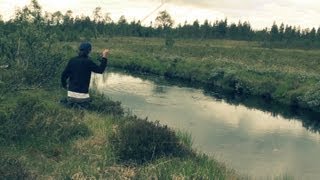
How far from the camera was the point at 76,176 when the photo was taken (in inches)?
344

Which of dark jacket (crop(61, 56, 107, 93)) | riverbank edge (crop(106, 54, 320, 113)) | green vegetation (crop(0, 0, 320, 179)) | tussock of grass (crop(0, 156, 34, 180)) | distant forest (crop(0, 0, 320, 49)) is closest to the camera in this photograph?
tussock of grass (crop(0, 156, 34, 180))

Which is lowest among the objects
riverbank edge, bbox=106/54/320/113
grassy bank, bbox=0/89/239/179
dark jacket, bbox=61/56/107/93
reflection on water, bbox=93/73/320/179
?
riverbank edge, bbox=106/54/320/113

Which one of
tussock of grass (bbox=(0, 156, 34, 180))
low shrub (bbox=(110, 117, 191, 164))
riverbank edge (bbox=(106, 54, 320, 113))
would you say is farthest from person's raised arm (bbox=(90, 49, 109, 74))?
riverbank edge (bbox=(106, 54, 320, 113))

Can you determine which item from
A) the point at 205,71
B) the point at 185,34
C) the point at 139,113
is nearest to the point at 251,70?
the point at 205,71

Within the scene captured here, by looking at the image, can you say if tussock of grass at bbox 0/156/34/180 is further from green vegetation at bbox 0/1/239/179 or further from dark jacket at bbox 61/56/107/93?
dark jacket at bbox 61/56/107/93

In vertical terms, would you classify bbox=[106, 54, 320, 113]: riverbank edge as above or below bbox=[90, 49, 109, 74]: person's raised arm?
below

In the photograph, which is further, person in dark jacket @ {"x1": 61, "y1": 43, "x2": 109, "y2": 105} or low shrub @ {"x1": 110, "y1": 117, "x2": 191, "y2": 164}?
person in dark jacket @ {"x1": 61, "y1": 43, "x2": 109, "y2": 105}

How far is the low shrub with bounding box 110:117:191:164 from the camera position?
33.8 ft

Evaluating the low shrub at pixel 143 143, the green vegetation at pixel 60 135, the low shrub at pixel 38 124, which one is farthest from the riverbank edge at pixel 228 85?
the low shrub at pixel 38 124

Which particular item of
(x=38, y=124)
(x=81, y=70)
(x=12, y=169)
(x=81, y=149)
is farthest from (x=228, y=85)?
(x=12, y=169)

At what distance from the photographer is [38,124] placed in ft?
36.6

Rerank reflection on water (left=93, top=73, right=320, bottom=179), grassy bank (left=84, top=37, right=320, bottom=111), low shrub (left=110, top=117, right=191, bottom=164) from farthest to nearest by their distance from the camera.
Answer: grassy bank (left=84, top=37, right=320, bottom=111), reflection on water (left=93, top=73, right=320, bottom=179), low shrub (left=110, top=117, right=191, bottom=164)

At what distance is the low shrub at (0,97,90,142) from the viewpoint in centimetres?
1041

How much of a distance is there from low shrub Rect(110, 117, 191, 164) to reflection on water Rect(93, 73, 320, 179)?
3382mm
